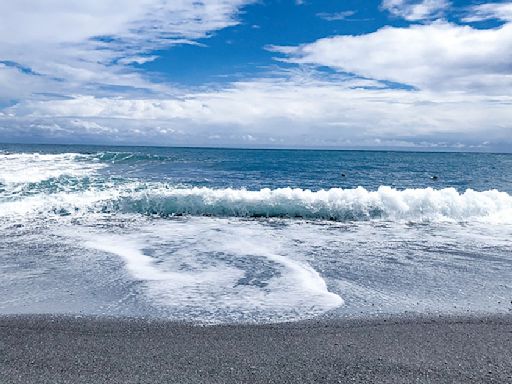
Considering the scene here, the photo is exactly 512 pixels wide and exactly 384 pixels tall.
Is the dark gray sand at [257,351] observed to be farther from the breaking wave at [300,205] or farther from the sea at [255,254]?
the breaking wave at [300,205]

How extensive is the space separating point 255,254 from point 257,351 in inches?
204

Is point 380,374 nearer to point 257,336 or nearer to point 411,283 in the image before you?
point 257,336

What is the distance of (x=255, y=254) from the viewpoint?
34.8 ft

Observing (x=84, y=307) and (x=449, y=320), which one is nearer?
(x=449, y=320)

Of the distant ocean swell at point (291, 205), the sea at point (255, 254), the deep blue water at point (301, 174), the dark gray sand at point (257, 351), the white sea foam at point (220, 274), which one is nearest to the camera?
the dark gray sand at point (257, 351)

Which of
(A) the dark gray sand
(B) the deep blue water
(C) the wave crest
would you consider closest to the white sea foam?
(A) the dark gray sand

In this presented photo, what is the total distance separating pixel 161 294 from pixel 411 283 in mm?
4762

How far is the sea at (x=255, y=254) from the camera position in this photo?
7.10 metres

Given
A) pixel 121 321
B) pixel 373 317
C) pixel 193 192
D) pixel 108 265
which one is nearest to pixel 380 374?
pixel 373 317

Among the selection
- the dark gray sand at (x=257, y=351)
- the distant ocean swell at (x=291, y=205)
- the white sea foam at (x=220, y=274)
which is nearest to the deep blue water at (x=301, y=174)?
the distant ocean swell at (x=291, y=205)

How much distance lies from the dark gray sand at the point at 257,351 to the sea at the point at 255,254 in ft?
1.54

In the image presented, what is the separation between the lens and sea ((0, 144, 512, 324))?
7.10 meters

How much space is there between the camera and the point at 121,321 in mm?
6316

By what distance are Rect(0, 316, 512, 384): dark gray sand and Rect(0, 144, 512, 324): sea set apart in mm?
469
